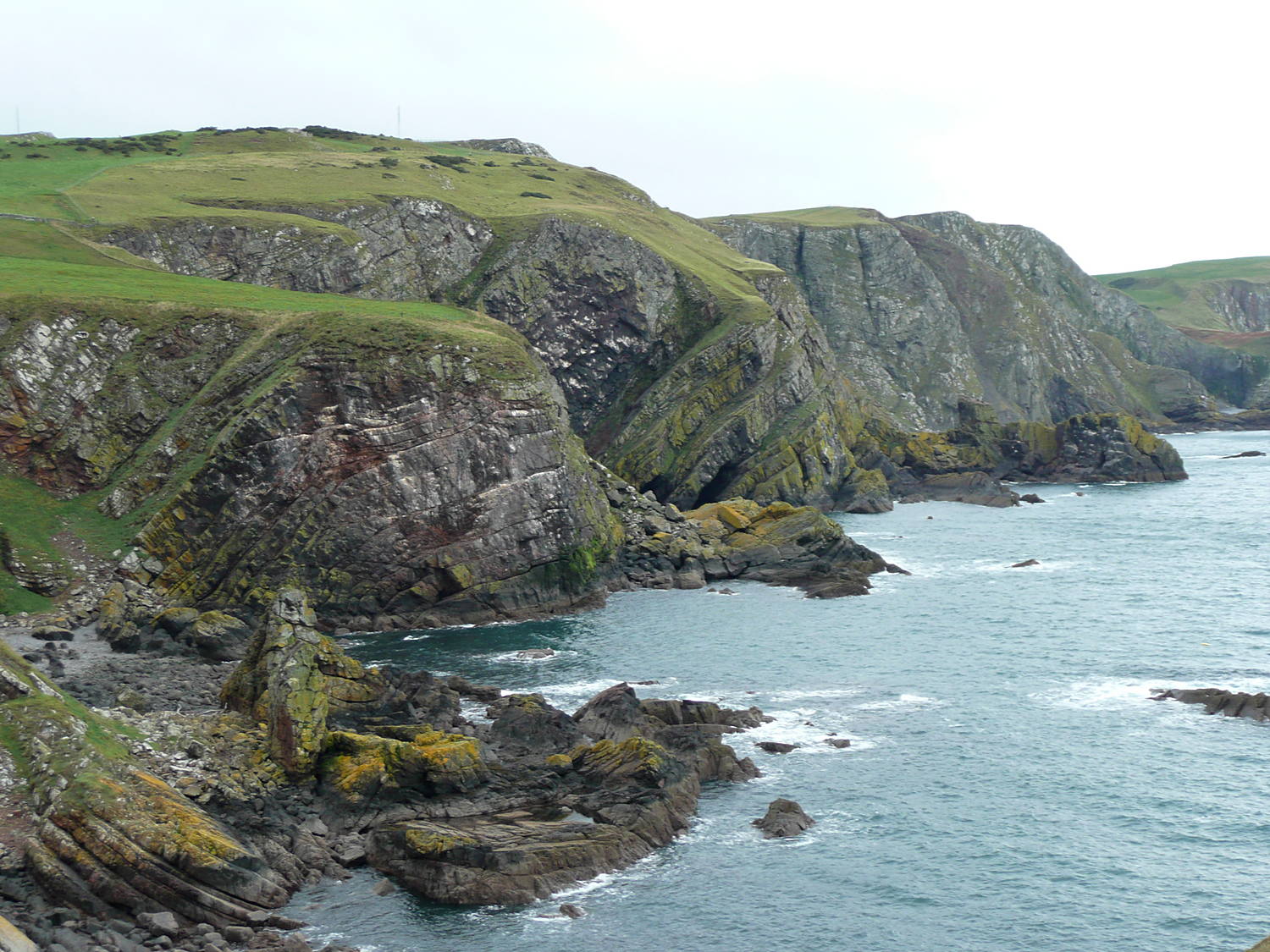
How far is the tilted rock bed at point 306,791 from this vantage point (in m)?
34.6

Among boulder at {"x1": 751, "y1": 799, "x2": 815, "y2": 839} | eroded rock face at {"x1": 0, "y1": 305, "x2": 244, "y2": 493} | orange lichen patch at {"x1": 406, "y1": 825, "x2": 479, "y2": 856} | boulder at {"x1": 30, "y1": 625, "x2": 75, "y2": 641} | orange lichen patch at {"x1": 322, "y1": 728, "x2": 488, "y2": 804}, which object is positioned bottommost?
boulder at {"x1": 751, "y1": 799, "x2": 815, "y2": 839}

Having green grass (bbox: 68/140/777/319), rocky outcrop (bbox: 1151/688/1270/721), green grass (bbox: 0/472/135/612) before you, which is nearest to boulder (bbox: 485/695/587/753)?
rocky outcrop (bbox: 1151/688/1270/721)

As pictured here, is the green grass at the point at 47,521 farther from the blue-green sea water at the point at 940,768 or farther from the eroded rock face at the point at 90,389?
the blue-green sea water at the point at 940,768

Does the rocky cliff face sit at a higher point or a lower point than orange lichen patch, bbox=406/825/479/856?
higher

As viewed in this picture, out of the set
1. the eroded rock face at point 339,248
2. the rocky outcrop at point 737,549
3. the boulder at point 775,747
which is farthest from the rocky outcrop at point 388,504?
the eroded rock face at point 339,248

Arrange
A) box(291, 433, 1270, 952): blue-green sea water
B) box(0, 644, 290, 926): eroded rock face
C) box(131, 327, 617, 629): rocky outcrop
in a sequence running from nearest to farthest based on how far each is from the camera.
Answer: box(0, 644, 290, 926): eroded rock face, box(291, 433, 1270, 952): blue-green sea water, box(131, 327, 617, 629): rocky outcrop

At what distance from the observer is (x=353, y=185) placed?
445 feet

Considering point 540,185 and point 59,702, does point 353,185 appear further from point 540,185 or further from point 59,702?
point 59,702

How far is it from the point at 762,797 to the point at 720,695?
46.8ft

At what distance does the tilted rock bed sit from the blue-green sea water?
1404mm

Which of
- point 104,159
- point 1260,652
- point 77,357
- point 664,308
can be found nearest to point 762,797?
point 1260,652

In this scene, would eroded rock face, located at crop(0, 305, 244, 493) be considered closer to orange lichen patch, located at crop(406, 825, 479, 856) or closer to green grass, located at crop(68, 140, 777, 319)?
green grass, located at crop(68, 140, 777, 319)

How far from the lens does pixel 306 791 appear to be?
44312mm

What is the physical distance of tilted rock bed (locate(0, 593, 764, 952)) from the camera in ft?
114
